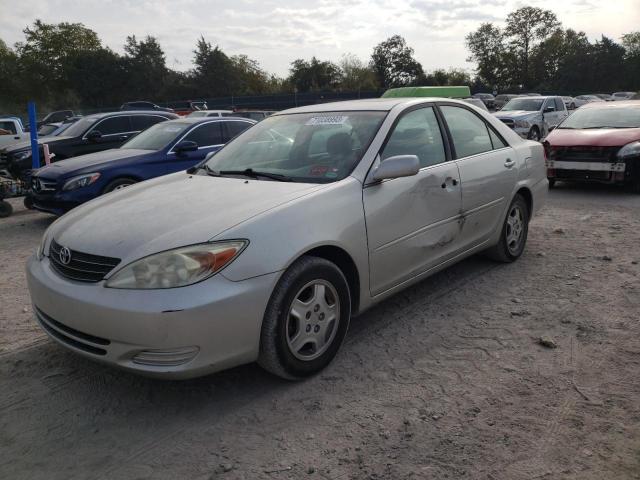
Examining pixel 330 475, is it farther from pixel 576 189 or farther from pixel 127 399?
pixel 576 189

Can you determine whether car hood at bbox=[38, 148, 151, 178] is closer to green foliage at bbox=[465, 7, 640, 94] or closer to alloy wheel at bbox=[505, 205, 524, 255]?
alloy wheel at bbox=[505, 205, 524, 255]

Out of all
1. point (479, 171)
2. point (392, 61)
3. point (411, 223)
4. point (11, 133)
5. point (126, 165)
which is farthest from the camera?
point (392, 61)

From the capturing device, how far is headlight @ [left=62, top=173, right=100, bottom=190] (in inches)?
293

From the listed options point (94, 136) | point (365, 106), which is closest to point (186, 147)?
point (94, 136)

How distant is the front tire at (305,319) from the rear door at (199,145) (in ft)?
17.3

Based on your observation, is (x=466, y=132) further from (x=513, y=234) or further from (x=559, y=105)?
(x=559, y=105)

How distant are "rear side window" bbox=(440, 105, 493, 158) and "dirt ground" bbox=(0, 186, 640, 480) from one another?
1.26 meters

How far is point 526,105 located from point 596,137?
8734mm

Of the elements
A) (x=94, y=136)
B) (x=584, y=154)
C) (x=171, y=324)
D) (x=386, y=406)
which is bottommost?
(x=386, y=406)

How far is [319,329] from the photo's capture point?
318 centimetres

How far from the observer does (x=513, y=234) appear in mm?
5234

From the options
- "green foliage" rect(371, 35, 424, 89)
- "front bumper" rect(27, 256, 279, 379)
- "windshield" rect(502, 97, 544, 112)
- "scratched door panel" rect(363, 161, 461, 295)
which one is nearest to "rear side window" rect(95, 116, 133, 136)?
"scratched door panel" rect(363, 161, 461, 295)

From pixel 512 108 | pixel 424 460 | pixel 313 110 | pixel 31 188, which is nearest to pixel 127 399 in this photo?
pixel 424 460

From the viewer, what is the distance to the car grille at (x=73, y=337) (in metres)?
2.77
